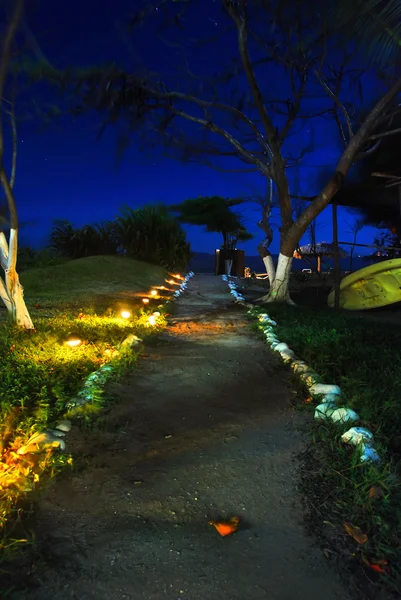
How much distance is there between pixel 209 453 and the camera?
8.85ft

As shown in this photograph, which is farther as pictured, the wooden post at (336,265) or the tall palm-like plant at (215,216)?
the tall palm-like plant at (215,216)

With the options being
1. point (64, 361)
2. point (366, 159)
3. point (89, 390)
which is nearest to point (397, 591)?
point (89, 390)

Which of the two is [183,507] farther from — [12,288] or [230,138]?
[230,138]

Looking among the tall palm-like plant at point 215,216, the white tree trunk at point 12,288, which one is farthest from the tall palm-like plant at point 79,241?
the white tree trunk at point 12,288

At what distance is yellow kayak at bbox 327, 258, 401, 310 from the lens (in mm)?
9320

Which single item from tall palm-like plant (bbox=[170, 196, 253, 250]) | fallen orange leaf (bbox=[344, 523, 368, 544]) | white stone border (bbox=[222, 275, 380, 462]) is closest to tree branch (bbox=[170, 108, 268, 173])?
white stone border (bbox=[222, 275, 380, 462])

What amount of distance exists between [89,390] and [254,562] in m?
2.09

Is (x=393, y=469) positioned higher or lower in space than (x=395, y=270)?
lower

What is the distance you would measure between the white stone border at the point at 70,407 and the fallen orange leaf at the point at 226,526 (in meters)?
1.18

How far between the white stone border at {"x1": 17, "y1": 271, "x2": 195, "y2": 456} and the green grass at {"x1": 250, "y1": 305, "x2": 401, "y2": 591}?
1.65 m

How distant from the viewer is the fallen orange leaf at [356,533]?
188 centimetres

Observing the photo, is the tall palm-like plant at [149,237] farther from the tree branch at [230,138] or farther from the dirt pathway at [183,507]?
the dirt pathway at [183,507]

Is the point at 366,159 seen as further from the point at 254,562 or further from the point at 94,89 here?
the point at 254,562

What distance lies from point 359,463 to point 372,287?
838 cm
